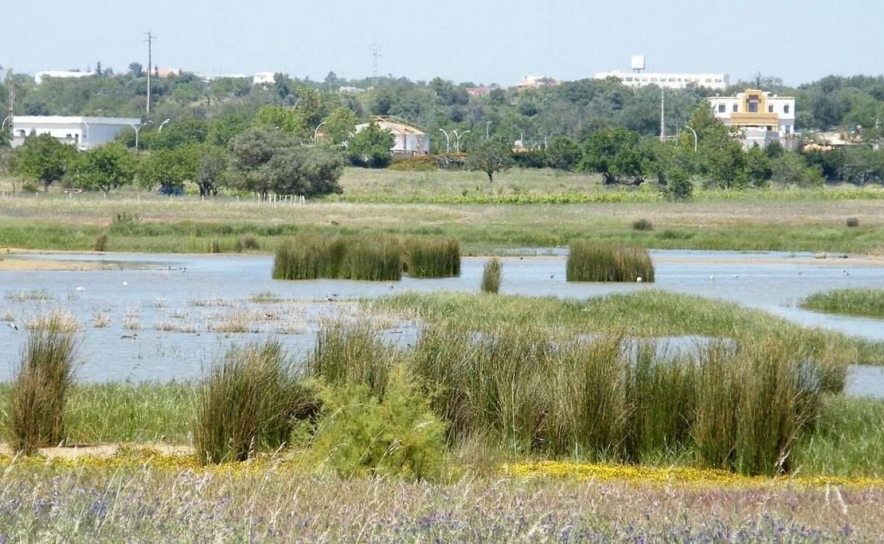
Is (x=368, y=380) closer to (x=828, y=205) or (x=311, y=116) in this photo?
(x=828, y=205)

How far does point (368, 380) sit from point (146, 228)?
4456 cm

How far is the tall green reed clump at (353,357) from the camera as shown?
11.8 m

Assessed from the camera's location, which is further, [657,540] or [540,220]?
[540,220]

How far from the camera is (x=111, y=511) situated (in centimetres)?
660

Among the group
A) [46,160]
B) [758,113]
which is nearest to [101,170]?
[46,160]

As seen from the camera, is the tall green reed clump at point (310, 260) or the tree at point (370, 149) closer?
the tall green reed clump at point (310, 260)

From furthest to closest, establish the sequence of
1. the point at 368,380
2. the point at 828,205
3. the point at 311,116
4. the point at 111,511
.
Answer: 1. the point at 311,116
2. the point at 828,205
3. the point at 368,380
4. the point at 111,511

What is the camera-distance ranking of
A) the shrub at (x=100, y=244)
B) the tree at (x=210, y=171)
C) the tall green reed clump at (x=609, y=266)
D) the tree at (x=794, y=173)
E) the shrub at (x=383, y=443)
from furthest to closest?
the tree at (x=794, y=173)
the tree at (x=210, y=171)
the shrub at (x=100, y=244)
the tall green reed clump at (x=609, y=266)
the shrub at (x=383, y=443)

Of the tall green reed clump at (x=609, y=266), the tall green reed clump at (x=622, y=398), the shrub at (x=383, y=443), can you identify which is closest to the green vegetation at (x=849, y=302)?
the tall green reed clump at (x=609, y=266)

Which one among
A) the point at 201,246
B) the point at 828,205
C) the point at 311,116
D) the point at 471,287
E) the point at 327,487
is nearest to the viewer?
the point at 327,487

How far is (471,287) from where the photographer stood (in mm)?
32844

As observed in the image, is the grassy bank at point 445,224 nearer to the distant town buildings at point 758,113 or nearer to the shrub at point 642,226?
the shrub at point 642,226

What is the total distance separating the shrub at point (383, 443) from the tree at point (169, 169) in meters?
83.2

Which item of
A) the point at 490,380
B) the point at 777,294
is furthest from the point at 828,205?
the point at 490,380
